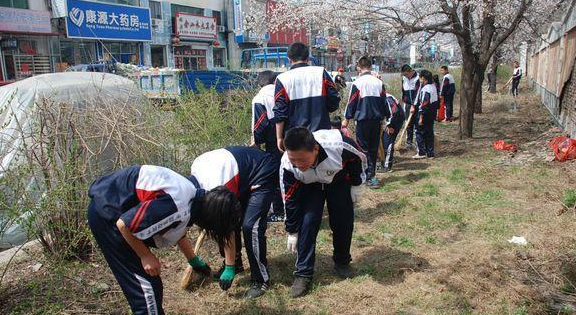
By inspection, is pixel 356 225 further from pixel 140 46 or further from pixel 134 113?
pixel 140 46

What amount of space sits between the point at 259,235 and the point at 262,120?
65.4 inches

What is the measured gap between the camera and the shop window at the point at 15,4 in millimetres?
16469

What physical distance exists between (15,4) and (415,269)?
62.8 ft

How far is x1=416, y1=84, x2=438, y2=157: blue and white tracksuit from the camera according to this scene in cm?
748

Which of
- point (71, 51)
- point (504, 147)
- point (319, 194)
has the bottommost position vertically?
point (504, 147)

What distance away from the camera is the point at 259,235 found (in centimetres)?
308

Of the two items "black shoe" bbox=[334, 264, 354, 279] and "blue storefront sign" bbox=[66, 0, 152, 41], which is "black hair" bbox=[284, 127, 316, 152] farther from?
"blue storefront sign" bbox=[66, 0, 152, 41]

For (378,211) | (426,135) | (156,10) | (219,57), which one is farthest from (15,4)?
(378,211)

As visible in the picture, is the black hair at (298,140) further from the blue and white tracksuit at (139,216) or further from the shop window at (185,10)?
the shop window at (185,10)

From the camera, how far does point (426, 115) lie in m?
7.52

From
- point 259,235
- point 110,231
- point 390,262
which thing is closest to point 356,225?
point 390,262

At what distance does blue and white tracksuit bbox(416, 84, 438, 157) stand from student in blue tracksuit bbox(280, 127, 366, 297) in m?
4.59

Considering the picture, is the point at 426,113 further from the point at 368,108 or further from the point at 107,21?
the point at 107,21

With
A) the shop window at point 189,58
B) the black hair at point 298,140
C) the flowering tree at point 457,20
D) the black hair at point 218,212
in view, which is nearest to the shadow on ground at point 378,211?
the black hair at point 298,140
